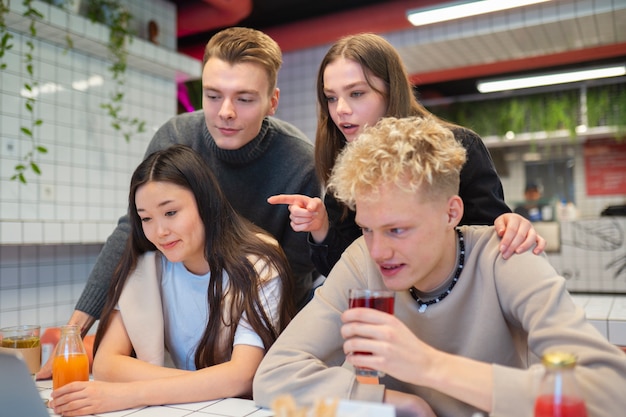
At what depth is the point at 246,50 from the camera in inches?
82.5

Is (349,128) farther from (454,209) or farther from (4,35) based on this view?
(4,35)

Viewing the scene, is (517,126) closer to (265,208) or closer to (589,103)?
(589,103)

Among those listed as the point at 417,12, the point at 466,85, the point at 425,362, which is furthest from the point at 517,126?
the point at 425,362

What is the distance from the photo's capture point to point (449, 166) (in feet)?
4.22

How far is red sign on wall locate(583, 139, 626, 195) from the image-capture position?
8.45 metres

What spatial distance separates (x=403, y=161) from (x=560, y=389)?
0.56 metres

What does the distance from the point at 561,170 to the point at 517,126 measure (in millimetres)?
1379

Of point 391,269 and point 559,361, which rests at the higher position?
point 391,269

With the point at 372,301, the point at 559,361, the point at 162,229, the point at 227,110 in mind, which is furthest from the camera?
the point at 227,110

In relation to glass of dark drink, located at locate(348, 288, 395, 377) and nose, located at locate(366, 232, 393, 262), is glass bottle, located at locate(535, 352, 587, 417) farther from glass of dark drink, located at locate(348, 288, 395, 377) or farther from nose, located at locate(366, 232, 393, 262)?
nose, located at locate(366, 232, 393, 262)

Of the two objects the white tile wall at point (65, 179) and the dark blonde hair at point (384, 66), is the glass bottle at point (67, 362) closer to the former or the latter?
the dark blonde hair at point (384, 66)

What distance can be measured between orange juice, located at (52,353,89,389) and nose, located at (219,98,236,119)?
3.20ft

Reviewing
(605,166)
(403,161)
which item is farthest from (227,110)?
(605,166)

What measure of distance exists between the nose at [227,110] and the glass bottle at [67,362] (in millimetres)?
928
